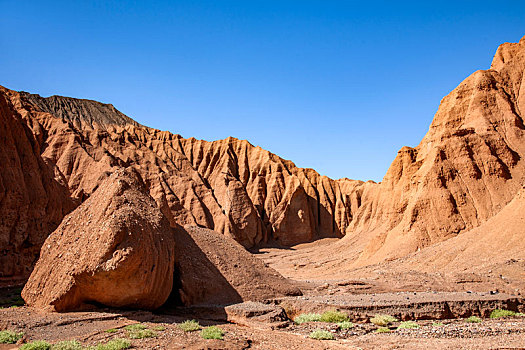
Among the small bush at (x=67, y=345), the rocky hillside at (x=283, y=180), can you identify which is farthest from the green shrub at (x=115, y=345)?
the rocky hillside at (x=283, y=180)

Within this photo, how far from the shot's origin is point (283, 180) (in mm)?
68500

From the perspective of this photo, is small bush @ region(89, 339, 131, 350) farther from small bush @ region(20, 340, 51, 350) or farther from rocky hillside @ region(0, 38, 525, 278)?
rocky hillside @ region(0, 38, 525, 278)

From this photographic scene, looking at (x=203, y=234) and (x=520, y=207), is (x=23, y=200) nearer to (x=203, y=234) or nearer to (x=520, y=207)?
(x=203, y=234)

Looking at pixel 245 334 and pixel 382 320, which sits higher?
pixel 245 334

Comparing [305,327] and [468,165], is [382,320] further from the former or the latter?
[468,165]

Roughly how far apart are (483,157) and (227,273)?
25285 millimetres

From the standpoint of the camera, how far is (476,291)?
17.1m

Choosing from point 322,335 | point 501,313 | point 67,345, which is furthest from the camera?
point 501,313

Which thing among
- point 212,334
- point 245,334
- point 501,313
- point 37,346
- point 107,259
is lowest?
point 501,313

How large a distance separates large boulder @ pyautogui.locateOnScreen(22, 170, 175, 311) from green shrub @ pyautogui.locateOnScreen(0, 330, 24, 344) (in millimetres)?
2203

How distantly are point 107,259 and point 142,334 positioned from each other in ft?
8.73

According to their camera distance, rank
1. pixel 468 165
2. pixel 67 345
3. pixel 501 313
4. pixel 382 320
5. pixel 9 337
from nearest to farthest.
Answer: pixel 67 345 → pixel 9 337 → pixel 382 320 → pixel 501 313 → pixel 468 165

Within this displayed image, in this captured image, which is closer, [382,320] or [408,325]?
[408,325]

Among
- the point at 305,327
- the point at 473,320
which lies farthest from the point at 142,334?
the point at 473,320
